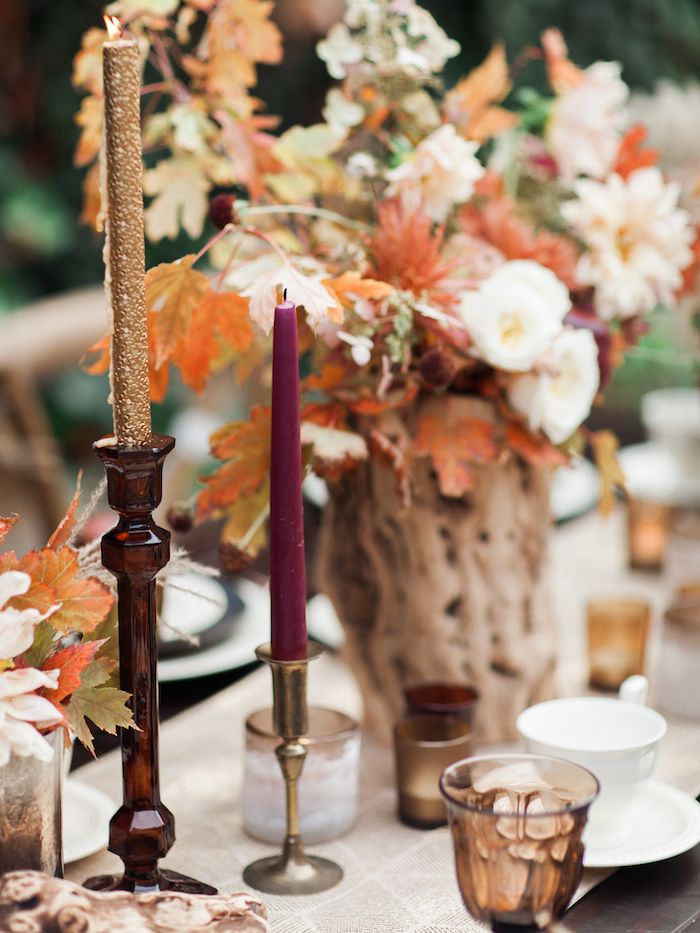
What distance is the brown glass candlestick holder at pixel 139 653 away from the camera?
72 centimetres

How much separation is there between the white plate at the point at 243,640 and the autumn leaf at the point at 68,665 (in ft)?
1.54

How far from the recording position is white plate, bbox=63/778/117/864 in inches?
34.1

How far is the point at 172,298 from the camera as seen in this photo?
0.86 metres

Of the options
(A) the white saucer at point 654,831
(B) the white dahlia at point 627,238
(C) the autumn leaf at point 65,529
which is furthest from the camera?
(B) the white dahlia at point 627,238

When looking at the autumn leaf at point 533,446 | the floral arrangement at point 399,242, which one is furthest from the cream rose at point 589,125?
the autumn leaf at point 533,446

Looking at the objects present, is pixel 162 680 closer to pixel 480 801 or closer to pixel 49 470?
pixel 480 801

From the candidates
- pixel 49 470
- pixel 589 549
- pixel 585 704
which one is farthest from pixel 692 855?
pixel 49 470

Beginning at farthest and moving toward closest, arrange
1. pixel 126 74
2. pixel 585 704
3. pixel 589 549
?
pixel 589 549, pixel 585 704, pixel 126 74

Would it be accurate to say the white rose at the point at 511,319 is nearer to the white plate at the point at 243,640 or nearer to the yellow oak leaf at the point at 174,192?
the yellow oak leaf at the point at 174,192

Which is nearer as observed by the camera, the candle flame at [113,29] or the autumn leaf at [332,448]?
the candle flame at [113,29]

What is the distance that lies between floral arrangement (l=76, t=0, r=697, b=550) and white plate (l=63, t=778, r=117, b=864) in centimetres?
22

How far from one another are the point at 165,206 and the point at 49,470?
4.56ft

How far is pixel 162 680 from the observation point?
118 centimetres

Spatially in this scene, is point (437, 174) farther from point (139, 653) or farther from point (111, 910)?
point (111, 910)
